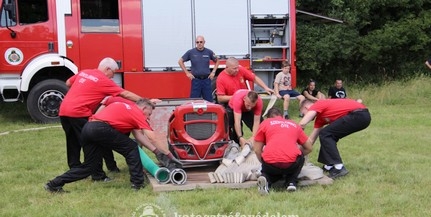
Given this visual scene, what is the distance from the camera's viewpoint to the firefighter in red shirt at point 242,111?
704cm

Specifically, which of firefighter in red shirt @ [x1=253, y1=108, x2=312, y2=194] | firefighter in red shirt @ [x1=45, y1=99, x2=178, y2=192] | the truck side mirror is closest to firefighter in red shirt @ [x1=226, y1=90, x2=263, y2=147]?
firefighter in red shirt @ [x1=253, y1=108, x2=312, y2=194]

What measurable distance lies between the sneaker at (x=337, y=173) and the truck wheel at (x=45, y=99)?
6828 millimetres

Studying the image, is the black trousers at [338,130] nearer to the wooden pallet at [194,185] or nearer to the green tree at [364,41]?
the wooden pallet at [194,185]

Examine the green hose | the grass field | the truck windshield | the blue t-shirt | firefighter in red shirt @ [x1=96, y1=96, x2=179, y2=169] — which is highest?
the truck windshield

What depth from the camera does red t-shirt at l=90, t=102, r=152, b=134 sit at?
588 cm

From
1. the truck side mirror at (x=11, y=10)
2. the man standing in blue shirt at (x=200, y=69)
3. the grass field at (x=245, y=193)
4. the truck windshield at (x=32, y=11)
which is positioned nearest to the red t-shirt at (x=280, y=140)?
the grass field at (x=245, y=193)

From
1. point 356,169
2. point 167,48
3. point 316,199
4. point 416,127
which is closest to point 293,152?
point 316,199

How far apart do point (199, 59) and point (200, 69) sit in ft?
0.69

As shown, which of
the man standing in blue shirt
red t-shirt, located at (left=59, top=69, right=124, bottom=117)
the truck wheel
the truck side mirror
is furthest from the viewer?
the truck wheel

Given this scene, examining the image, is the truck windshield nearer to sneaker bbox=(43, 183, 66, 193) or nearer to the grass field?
the grass field

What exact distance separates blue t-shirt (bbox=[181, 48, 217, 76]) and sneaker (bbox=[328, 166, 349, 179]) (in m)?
5.10

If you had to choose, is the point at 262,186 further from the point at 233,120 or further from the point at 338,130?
the point at 233,120

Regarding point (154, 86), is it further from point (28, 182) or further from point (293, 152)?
point (293, 152)

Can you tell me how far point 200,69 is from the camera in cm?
1125
